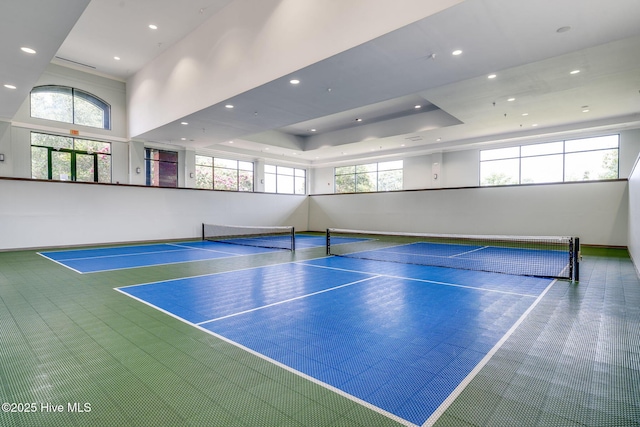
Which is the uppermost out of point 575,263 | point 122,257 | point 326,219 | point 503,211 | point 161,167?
point 161,167

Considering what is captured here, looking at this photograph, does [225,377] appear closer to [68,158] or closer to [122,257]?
[122,257]

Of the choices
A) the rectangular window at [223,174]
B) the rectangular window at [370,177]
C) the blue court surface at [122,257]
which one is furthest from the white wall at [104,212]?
the rectangular window at [370,177]

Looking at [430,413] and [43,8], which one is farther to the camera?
[43,8]

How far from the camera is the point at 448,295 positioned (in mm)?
5145

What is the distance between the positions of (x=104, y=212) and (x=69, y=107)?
493 centimetres

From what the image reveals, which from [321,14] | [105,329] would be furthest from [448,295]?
[321,14]

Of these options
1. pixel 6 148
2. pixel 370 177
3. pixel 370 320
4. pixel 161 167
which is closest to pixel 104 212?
pixel 6 148

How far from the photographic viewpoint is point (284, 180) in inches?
871

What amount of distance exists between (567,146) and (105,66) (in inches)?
796

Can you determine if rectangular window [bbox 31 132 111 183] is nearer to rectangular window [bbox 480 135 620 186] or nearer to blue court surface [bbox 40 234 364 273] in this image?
blue court surface [bbox 40 234 364 273]

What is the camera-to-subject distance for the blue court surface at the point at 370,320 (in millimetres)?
2600

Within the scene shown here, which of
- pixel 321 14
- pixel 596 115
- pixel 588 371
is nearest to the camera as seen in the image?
pixel 588 371

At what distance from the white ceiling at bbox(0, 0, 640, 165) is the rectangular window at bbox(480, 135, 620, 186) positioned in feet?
2.95

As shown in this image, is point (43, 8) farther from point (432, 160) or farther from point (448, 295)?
point (432, 160)
